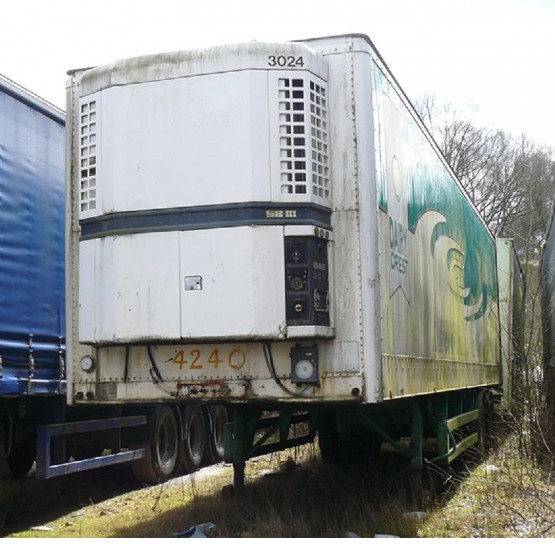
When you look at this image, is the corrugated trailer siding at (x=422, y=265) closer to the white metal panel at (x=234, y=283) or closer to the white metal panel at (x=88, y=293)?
the white metal panel at (x=234, y=283)

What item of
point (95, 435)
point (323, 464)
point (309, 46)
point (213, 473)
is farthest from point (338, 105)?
point (213, 473)

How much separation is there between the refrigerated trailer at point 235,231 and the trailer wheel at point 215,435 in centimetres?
562

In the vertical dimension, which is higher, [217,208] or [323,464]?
[217,208]

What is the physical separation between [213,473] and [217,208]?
20.1 ft

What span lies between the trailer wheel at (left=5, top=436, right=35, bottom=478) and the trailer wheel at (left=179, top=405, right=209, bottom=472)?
86.4 inches

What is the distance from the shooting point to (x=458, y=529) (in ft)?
22.9

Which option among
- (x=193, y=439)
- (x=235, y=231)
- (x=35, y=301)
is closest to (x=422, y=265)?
(x=235, y=231)

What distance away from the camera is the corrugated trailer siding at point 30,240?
7.70 meters

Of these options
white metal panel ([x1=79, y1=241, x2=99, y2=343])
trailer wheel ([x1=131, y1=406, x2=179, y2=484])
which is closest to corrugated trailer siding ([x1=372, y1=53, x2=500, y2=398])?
white metal panel ([x1=79, y1=241, x2=99, y2=343])

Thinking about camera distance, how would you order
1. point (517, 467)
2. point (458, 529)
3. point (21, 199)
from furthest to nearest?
point (517, 467), point (21, 199), point (458, 529)

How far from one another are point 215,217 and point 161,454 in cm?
524

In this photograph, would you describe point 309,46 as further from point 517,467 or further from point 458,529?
point 517,467

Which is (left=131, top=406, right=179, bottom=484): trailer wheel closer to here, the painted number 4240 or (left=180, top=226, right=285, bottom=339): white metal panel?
the painted number 4240

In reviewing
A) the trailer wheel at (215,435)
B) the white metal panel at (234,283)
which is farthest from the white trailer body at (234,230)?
the trailer wheel at (215,435)
